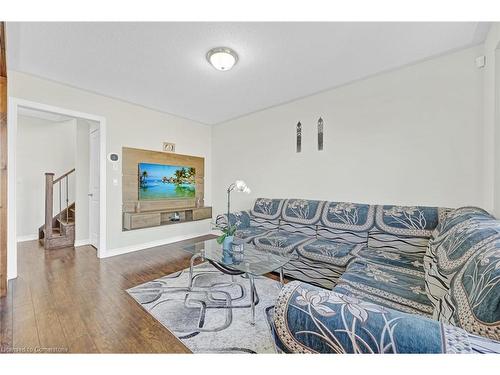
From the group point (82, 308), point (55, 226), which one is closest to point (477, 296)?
point (82, 308)

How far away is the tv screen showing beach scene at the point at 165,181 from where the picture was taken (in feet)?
12.6

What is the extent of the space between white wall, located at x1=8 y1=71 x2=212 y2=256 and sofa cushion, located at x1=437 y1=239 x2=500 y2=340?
3900mm

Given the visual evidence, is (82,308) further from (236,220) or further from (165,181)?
(165,181)

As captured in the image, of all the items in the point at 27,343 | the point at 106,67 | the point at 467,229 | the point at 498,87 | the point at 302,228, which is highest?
the point at 106,67

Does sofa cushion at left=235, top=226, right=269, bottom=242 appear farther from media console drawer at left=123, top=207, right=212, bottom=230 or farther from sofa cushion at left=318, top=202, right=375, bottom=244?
media console drawer at left=123, top=207, right=212, bottom=230

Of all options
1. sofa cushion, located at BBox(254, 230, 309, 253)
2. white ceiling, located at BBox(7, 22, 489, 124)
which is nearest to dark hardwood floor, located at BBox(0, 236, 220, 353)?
sofa cushion, located at BBox(254, 230, 309, 253)

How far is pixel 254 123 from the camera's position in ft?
13.4

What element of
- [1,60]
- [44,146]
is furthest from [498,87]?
[44,146]

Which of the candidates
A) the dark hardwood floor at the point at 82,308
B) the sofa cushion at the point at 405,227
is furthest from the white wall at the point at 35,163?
the sofa cushion at the point at 405,227

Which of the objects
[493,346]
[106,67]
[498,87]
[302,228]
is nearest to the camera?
[493,346]

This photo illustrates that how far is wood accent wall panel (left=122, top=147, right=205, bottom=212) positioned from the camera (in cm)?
363

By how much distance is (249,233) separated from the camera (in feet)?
9.73
